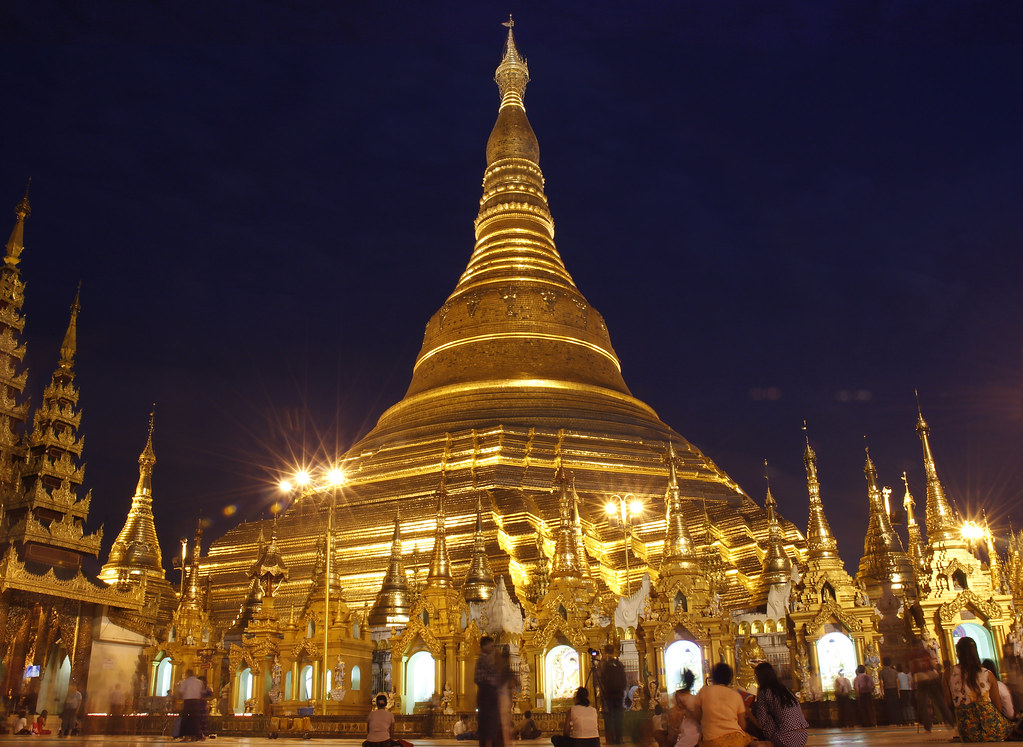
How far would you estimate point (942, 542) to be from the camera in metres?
19.9

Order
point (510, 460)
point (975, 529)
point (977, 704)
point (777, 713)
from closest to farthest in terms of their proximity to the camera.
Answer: point (777, 713) < point (977, 704) < point (510, 460) < point (975, 529)

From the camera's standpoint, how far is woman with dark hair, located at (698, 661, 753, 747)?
6.39 m

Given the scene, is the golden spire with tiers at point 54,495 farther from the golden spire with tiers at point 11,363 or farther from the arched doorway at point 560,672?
the arched doorway at point 560,672

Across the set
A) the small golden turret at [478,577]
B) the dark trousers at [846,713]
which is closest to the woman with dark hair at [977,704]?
the dark trousers at [846,713]

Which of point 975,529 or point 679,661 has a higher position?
point 975,529

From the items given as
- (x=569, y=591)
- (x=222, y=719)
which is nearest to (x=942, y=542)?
(x=569, y=591)

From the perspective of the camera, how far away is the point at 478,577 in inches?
880

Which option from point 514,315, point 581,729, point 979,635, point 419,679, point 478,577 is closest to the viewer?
point 581,729

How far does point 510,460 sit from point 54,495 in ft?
43.0

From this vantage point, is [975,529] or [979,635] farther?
[975,529]

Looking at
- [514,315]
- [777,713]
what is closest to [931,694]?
[777,713]

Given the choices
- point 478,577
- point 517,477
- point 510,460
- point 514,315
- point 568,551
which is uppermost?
point 514,315

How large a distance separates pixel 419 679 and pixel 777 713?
14654 millimetres

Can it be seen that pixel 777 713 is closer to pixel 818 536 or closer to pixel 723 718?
pixel 723 718
